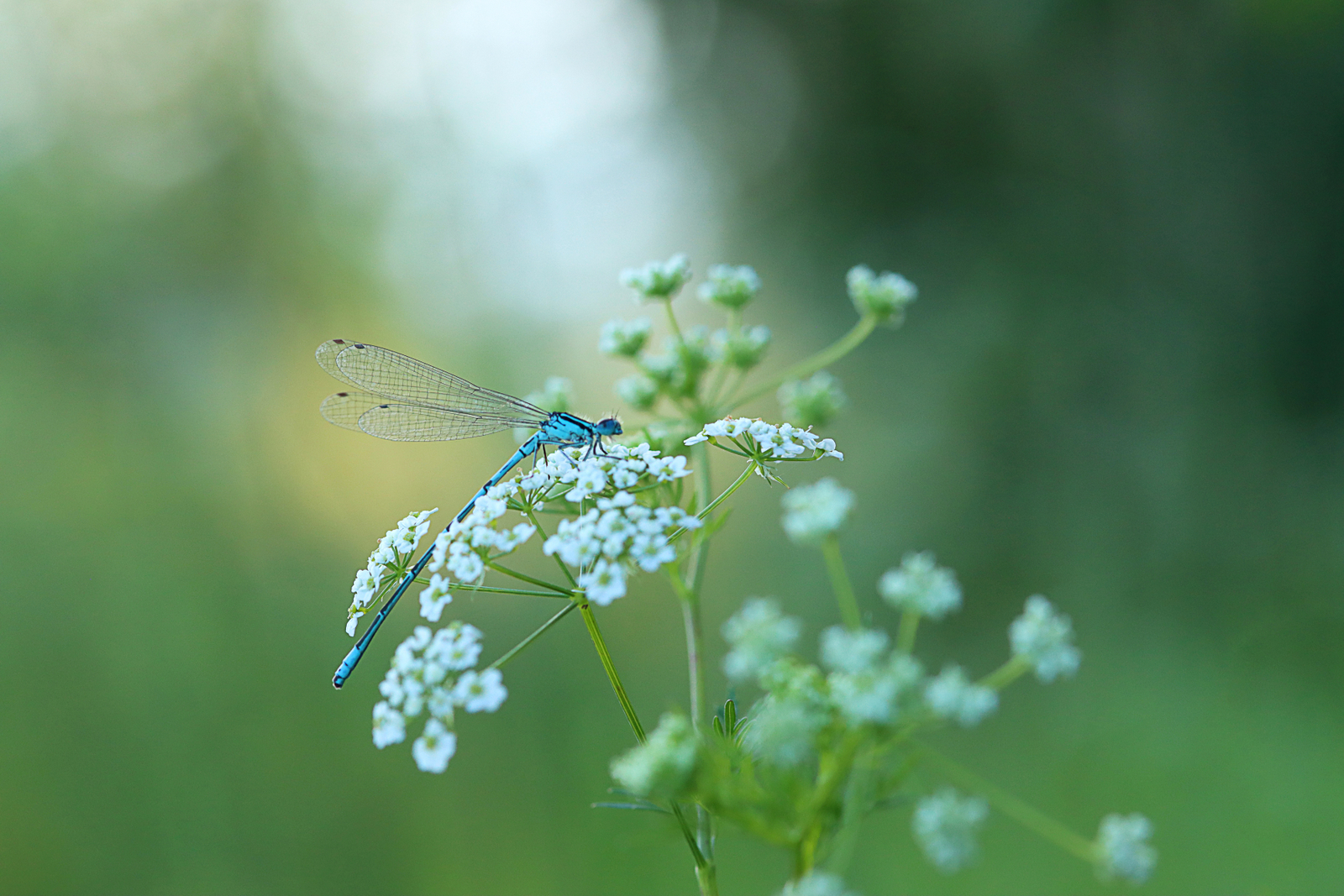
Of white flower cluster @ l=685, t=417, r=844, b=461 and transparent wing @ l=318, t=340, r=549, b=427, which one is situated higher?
transparent wing @ l=318, t=340, r=549, b=427

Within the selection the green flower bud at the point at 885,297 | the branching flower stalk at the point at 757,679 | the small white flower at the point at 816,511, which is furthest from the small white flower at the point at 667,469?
the green flower bud at the point at 885,297

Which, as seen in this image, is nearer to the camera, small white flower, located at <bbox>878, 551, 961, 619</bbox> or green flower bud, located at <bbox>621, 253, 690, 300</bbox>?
small white flower, located at <bbox>878, 551, 961, 619</bbox>

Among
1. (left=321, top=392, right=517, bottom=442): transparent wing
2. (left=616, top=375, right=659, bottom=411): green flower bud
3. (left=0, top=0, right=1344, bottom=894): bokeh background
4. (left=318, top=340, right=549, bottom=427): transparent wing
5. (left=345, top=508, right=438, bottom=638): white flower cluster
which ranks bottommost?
(left=345, top=508, right=438, bottom=638): white flower cluster

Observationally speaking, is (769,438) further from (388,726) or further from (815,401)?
(388,726)

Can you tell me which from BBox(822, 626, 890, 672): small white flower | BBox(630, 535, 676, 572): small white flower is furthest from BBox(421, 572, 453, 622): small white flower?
BBox(822, 626, 890, 672): small white flower

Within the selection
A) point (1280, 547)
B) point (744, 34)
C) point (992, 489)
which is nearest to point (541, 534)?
point (992, 489)

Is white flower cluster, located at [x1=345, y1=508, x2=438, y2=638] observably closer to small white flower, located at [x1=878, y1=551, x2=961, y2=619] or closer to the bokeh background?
small white flower, located at [x1=878, y1=551, x2=961, y2=619]

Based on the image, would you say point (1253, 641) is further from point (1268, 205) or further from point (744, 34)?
point (744, 34)

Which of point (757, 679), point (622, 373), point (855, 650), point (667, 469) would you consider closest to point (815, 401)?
point (667, 469)
